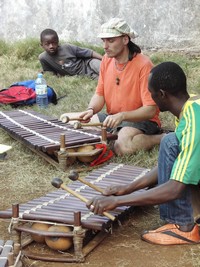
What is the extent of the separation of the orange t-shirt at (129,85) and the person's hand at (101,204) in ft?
Result: 6.48

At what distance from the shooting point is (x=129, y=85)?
17.6ft

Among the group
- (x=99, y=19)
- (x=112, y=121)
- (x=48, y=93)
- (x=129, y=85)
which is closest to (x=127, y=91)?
(x=129, y=85)

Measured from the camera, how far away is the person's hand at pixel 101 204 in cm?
335

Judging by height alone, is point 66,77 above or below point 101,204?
below

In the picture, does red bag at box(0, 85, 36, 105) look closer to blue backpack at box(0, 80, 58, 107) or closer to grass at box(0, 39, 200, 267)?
blue backpack at box(0, 80, 58, 107)

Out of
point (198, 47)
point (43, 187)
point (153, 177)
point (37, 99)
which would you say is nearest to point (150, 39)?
point (198, 47)

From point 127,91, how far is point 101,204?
88.0 inches

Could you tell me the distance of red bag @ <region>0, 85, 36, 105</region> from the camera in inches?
294

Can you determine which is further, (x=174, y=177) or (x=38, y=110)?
(x=38, y=110)

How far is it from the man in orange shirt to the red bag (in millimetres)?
2100

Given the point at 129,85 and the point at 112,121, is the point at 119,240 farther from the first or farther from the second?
the point at 129,85

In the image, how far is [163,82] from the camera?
3.43 m

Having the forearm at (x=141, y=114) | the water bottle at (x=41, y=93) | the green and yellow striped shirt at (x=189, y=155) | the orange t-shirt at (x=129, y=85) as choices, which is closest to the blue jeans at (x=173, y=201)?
the green and yellow striped shirt at (x=189, y=155)

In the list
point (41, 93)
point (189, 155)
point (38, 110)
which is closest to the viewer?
point (189, 155)
